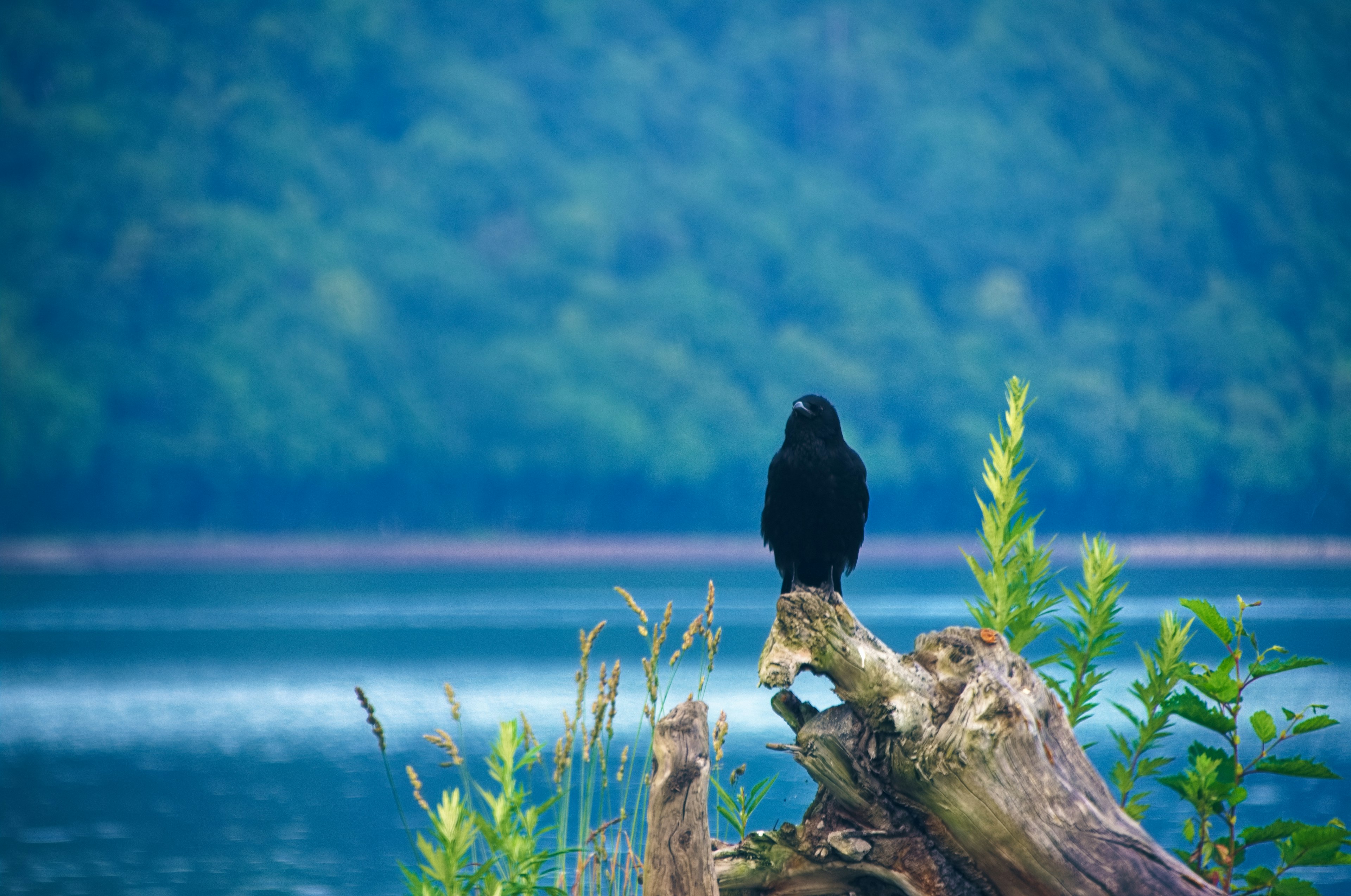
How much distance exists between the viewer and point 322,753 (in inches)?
778

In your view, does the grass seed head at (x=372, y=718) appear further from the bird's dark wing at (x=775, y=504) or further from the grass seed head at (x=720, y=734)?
the bird's dark wing at (x=775, y=504)

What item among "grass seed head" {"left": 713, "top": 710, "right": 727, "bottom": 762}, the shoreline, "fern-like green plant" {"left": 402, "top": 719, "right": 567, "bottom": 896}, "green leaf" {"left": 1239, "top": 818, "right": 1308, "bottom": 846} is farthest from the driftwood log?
the shoreline

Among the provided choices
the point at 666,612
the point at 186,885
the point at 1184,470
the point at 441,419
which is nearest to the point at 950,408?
the point at 1184,470

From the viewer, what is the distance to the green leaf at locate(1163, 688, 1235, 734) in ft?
13.6

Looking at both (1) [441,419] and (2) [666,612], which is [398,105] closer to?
(1) [441,419]

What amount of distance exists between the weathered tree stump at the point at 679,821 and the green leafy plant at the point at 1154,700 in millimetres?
1639

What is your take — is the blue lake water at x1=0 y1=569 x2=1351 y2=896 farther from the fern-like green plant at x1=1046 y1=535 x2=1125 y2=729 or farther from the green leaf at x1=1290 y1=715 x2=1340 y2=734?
the green leaf at x1=1290 y1=715 x2=1340 y2=734

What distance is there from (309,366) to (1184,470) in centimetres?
7280

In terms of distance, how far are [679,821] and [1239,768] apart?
2034mm

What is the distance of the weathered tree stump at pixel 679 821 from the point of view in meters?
3.92

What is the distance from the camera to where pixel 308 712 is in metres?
23.7

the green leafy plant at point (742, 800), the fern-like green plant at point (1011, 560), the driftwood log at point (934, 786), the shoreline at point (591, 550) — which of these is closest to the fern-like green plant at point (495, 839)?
the driftwood log at point (934, 786)

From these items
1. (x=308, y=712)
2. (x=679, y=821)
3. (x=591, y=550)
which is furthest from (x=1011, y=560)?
(x=591, y=550)

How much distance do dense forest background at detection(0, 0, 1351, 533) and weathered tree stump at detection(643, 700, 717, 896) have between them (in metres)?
95.2
